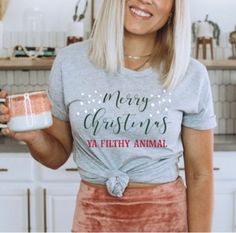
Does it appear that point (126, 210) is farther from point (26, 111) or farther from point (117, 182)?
point (26, 111)

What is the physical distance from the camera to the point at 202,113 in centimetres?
104

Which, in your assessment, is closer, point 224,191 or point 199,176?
point 199,176

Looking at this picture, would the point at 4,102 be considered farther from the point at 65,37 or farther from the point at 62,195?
the point at 65,37

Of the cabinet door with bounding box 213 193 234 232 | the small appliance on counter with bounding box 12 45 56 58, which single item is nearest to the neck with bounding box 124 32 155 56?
the cabinet door with bounding box 213 193 234 232

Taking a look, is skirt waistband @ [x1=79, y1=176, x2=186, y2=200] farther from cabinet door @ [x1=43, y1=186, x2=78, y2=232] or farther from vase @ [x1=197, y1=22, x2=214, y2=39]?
vase @ [x1=197, y1=22, x2=214, y2=39]

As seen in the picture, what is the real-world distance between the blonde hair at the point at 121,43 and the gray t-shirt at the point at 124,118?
0.9 inches

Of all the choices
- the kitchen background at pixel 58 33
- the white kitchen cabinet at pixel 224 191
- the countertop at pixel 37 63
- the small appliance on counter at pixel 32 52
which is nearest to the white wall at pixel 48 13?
the kitchen background at pixel 58 33

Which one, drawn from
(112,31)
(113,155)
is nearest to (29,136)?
(113,155)

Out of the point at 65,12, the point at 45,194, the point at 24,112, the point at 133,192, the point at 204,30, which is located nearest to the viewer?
the point at 24,112

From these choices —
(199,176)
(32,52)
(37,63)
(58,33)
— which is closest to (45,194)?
(37,63)

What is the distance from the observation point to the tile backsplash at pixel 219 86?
9.07 feet

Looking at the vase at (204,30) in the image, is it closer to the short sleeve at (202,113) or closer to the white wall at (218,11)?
the white wall at (218,11)

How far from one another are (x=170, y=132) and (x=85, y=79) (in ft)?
0.70

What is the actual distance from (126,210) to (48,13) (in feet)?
6.39
